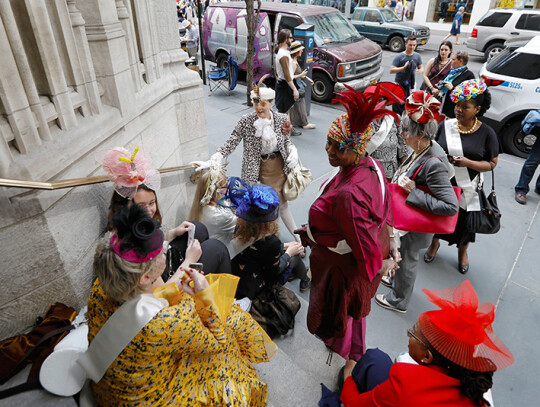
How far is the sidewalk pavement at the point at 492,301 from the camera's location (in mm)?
2494

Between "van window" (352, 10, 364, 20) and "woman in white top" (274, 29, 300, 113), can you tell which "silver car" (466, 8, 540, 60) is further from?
"woman in white top" (274, 29, 300, 113)

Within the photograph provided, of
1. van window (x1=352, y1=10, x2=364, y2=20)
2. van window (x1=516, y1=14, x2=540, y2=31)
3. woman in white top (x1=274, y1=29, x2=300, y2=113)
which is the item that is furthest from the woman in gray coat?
van window (x1=352, y1=10, x2=364, y2=20)

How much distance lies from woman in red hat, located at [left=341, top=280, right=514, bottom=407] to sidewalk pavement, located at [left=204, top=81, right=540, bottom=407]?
1037 millimetres

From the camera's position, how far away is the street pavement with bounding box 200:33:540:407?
8.18 feet

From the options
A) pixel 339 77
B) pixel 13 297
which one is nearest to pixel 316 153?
pixel 339 77

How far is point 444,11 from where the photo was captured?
20625mm

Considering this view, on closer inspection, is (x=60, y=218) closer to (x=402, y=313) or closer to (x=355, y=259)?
(x=355, y=259)

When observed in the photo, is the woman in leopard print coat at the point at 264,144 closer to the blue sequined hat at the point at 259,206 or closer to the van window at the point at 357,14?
the blue sequined hat at the point at 259,206


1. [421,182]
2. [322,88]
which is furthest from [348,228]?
[322,88]

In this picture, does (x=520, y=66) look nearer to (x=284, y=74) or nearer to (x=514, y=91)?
(x=514, y=91)

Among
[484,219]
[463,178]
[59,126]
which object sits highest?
[59,126]

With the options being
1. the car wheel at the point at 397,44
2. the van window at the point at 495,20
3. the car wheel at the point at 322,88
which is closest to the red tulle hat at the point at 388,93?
the car wheel at the point at 322,88

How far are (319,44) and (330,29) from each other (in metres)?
0.91

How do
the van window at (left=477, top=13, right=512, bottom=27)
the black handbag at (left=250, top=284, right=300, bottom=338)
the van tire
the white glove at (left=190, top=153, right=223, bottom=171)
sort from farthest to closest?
1. the van window at (left=477, top=13, right=512, bottom=27)
2. the van tire
3. the white glove at (left=190, top=153, right=223, bottom=171)
4. the black handbag at (left=250, top=284, right=300, bottom=338)
